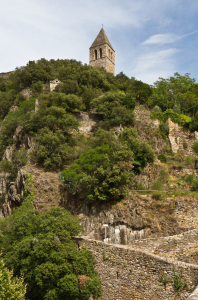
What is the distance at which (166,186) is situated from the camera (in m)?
17.1

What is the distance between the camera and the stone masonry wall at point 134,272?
920cm

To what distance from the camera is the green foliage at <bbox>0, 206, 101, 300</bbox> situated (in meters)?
10.6

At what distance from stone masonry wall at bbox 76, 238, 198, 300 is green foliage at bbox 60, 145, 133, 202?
3.67 meters

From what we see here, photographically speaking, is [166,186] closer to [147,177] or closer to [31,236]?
[147,177]

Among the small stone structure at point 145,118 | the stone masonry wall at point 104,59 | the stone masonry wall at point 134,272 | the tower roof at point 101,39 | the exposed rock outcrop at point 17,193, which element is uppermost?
the tower roof at point 101,39

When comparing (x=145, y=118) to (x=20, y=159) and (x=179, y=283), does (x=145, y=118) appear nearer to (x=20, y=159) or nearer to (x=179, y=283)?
(x=20, y=159)

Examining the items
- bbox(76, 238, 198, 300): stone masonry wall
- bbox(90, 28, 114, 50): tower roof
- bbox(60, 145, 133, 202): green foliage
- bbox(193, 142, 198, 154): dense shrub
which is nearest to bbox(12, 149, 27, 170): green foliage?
bbox(60, 145, 133, 202): green foliage

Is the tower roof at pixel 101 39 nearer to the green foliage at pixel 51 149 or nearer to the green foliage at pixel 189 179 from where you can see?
the green foliage at pixel 51 149

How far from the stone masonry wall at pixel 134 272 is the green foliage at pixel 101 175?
12.0 ft

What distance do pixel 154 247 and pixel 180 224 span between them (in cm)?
248

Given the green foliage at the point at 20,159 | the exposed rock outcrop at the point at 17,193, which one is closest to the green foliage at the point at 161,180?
the exposed rock outcrop at the point at 17,193

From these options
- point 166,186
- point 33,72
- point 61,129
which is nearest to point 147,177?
point 166,186

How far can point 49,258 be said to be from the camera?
11.0 metres

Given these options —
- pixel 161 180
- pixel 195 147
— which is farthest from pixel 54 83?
pixel 161 180
